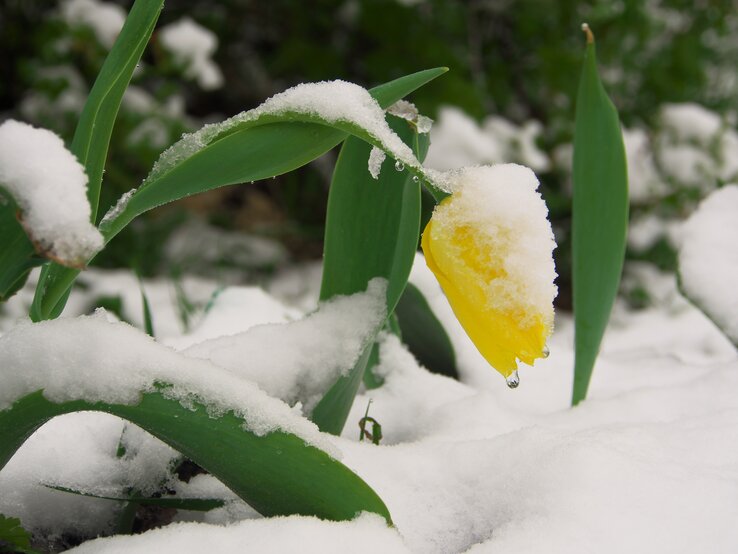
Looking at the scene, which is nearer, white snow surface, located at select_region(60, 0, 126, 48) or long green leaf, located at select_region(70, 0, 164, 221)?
long green leaf, located at select_region(70, 0, 164, 221)

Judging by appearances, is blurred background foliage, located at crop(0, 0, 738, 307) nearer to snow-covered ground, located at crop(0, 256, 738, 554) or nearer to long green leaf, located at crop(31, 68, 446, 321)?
snow-covered ground, located at crop(0, 256, 738, 554)

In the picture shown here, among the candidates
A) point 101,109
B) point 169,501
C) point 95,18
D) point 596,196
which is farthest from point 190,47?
point 169,501

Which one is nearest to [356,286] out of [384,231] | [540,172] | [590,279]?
[384,231]

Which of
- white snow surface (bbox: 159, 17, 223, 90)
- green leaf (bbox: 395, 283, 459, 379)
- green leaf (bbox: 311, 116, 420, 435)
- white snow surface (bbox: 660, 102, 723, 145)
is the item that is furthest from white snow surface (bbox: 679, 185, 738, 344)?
white snow surface (bbox: 660, 102, 723, 145)

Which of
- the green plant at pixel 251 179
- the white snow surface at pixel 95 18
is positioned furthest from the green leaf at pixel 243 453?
the white snow surface at pixel 95 18

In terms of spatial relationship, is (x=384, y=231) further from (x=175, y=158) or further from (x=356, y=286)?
(x=175, y=158)

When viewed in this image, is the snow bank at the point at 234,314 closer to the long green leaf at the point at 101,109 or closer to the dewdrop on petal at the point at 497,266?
the long green leaf at the point at 101,109
